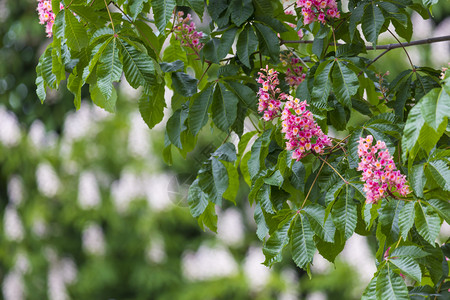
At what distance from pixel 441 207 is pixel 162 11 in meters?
0.58

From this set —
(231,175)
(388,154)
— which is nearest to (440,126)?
(388,154)

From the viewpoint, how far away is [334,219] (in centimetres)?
99

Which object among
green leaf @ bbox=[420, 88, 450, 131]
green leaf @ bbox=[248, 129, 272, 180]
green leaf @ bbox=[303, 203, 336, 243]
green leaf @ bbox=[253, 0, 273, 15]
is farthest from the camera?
green leaf @ bbox=[253, 0, 273, 15]

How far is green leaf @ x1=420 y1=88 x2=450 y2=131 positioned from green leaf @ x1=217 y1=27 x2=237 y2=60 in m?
0.48

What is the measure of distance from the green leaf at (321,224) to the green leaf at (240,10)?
1.33 feet

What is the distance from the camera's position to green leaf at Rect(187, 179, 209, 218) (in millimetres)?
1184

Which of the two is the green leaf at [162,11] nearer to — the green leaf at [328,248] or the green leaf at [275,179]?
the green leaf at [275,179]

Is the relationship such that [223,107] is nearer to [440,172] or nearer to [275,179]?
[275,179]

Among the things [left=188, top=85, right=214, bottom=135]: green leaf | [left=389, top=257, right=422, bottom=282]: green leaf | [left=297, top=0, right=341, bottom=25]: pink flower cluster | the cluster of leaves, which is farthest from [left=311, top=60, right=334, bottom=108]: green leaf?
[left=389, top=257, right=422, bottom=282]: green leaf

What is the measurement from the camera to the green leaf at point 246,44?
3.90ft

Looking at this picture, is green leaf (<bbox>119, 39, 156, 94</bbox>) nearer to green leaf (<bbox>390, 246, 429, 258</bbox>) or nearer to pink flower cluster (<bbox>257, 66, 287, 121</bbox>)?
pink flower cluster (<bbox>257, 66, 287, 121</bbox>)

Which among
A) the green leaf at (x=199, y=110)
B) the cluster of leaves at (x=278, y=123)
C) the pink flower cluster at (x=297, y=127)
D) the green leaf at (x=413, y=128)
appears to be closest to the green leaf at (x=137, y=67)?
the cluster of leaves at (x=278, y=123)

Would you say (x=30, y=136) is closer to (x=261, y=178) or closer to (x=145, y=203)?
(x=145, y=203)

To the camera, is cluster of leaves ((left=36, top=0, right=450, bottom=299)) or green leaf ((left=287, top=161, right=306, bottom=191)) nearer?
cluster of leaves ((left=36, top=0, right=450, bottom=299))
